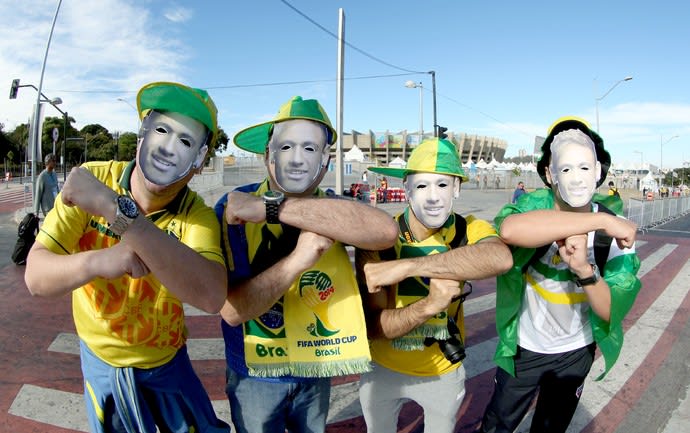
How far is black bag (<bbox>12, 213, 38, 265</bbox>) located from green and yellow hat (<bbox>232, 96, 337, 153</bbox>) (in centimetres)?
677

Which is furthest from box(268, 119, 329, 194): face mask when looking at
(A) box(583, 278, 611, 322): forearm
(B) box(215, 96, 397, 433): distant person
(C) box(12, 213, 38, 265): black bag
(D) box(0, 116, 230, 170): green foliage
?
(D) box(0, 116, 230, 170): green foliage

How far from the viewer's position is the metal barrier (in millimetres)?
15327

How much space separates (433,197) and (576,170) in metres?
0.63

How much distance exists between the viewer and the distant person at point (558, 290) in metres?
1.98

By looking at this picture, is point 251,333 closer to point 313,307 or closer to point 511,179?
point 313,307

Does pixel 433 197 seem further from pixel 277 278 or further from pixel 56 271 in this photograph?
pixel 56 271

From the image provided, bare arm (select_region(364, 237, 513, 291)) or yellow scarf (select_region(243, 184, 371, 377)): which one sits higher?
bare arm (select_region(364, 237, 513, 291))

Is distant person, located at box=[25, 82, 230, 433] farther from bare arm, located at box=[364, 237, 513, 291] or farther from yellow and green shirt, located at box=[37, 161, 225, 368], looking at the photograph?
bare arm, located at box=[364, 237, 513, 291]

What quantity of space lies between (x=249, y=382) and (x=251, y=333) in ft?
0.69

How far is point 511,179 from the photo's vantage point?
4894cm

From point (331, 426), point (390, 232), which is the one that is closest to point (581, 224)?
point (390, 232)

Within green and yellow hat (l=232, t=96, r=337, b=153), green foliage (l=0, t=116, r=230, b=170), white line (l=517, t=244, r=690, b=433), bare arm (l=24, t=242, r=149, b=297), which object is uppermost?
green foliage (l=0, t=116, r=230, b=170)

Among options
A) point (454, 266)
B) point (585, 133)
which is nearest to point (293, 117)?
point (454, 266)

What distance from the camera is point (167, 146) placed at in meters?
1.67
